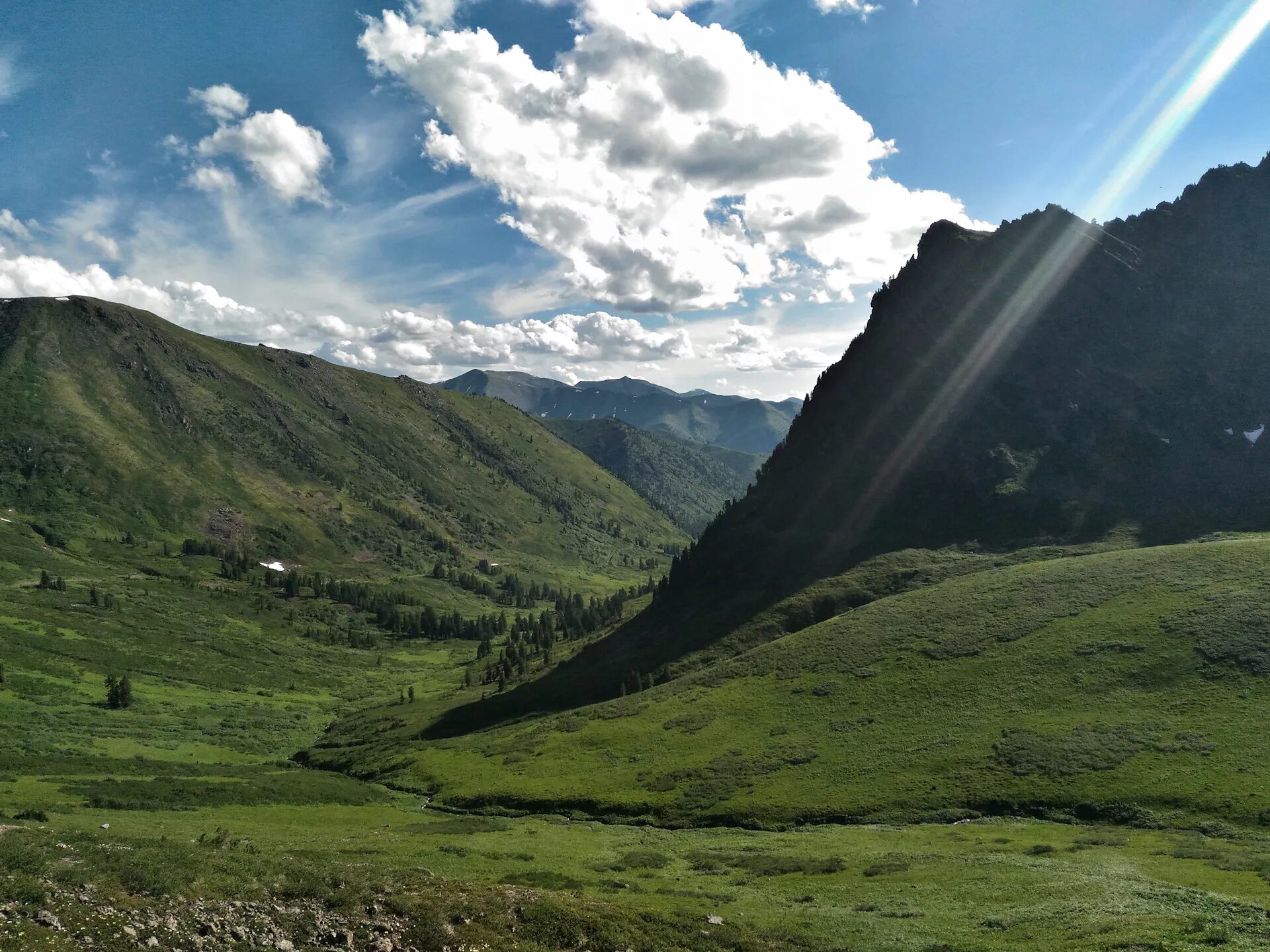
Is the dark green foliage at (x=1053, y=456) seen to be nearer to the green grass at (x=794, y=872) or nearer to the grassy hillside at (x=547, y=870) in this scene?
the grassy hillside at (x=547, y=870)

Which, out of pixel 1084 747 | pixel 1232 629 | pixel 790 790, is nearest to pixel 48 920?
pixel 790 790

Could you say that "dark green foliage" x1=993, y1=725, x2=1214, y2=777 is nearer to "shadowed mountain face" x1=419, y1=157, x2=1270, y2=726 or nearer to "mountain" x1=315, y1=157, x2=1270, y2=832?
"mountain" x1=315, y1=157, x2=1270, y2=832

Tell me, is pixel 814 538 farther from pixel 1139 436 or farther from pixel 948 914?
pixel 948 914

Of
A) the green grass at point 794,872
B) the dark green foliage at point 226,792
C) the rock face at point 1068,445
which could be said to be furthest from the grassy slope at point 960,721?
the rock face at point 1068,445

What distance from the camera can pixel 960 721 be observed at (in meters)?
86.4

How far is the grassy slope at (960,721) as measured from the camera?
230ft

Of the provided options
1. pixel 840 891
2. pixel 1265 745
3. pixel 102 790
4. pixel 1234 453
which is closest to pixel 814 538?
pixel 1234 453

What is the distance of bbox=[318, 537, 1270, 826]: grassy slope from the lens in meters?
70.2

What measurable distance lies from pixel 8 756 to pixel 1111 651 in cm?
14972

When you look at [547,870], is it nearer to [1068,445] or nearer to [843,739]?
[843,739]

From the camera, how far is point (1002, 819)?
66.8 m

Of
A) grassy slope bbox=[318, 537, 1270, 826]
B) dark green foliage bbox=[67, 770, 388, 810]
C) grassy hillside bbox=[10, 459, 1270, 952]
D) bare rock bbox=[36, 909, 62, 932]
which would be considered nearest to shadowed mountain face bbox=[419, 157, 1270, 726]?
grassy slope bbox=[318, 537, 1270, 826]

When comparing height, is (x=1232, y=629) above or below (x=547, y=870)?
above

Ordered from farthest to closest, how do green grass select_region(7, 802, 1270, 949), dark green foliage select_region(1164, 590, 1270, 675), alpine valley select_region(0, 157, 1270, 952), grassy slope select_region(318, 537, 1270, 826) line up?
dark green foliage select_region(1164, 590, 1270, 675)
grassy slope select_region(318, 537, 1270, 826)
alpine valley select_region(0, 157, 1270, 952)
green grass select_region(7, 802, 1270, 949)
